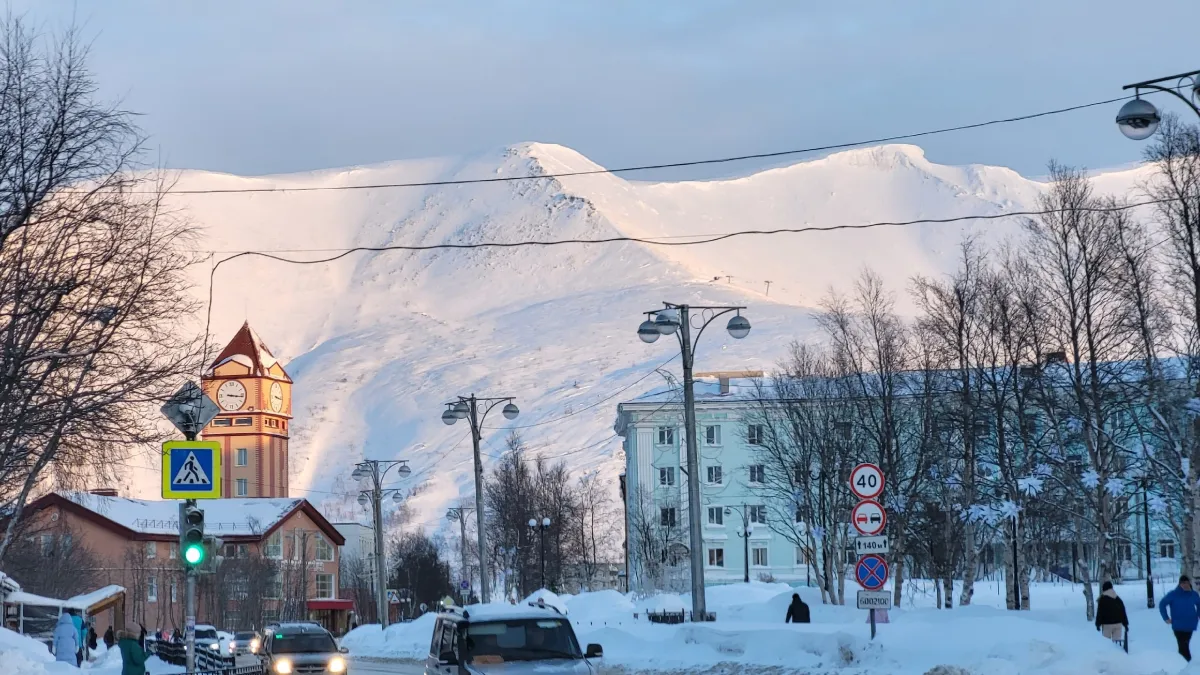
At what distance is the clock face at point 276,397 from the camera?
625ft

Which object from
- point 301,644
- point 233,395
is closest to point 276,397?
point 233,395

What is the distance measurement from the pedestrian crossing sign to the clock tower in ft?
524

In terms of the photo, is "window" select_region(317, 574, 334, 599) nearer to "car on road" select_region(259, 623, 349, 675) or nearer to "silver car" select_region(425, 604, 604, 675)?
"car on road" select_region(259, 623, 349, 675)

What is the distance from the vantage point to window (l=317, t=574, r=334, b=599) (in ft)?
404

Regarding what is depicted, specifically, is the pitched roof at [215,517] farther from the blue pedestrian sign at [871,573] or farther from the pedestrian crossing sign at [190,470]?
the blue pedestrian sign at [871,573]

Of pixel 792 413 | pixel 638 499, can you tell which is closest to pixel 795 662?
pixel 792 413

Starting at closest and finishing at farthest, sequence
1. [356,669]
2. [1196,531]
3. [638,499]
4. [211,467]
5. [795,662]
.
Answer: [211,467] → [795,662] → [1196,531] → [356,669] → [638,499]

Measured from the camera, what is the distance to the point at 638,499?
99.6 m

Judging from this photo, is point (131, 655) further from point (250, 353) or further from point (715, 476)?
point (250, 353)

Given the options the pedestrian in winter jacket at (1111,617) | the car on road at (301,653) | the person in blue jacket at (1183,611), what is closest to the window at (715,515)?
the car on road at (301,653)

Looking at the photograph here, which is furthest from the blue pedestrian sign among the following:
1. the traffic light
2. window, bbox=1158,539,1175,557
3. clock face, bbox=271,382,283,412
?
clock face, bbox=271,382,283,412

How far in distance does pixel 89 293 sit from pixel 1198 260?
91.2 ft

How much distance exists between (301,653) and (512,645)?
13869mm

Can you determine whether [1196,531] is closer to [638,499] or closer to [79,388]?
[79,388]
